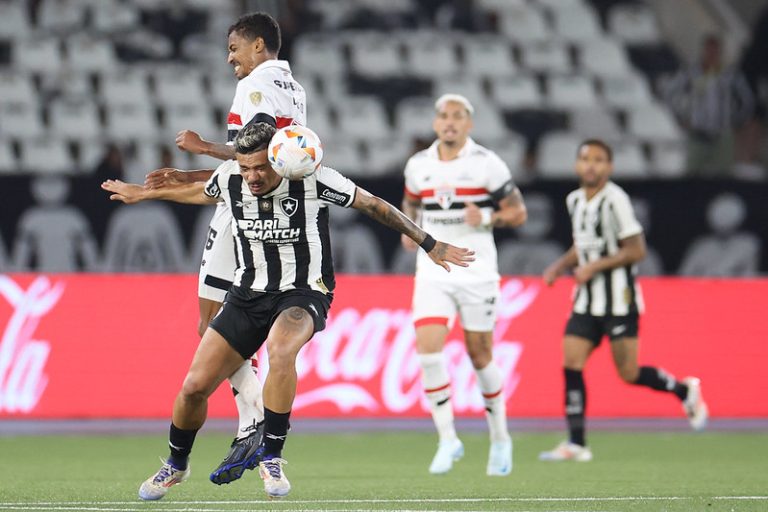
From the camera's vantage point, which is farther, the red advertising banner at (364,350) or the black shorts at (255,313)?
the red advertising banner at (364,350)

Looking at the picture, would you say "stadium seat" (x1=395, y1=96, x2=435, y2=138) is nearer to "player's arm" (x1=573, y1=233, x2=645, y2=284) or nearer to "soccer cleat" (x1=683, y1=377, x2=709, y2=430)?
"soccer cleat" (x1=683, y1=377, x2=709, y2=430)

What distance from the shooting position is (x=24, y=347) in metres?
11.9

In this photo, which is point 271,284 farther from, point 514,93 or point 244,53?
point 514,93

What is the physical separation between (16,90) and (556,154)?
20.0 feet

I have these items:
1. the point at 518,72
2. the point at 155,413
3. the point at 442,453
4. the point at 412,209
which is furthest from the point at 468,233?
the point at 518,72

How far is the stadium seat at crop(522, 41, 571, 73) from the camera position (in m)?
19.0

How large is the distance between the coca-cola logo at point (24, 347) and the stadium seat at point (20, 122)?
452 cm

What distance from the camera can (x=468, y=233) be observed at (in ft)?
30.8

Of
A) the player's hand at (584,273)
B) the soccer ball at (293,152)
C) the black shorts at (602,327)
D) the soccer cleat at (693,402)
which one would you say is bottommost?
the soccer cleat at (693,402)

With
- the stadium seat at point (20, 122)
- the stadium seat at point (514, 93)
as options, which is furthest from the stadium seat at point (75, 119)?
the stadium seat at point (514, 93)

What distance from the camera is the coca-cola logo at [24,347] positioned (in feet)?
38.7

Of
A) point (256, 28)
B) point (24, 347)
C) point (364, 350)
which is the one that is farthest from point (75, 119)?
point (256, 28)

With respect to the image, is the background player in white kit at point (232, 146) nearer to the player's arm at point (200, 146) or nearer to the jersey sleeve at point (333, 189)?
the player's arm at point (200, 146)

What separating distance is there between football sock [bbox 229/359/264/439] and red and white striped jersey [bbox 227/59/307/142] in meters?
1.23
